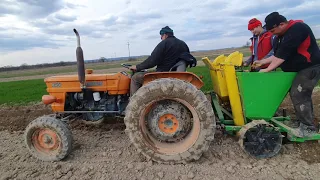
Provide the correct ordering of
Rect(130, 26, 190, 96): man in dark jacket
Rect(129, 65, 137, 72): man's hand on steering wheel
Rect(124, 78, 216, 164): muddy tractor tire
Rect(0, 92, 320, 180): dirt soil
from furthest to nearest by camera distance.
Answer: Rect(129, 65, 137, 72): man's hand on steering wheel
Rect(130, 26, 190, 96): man in dark jacket
Rect(124, 78, 216, 164): muddy tractor tire
Rect(0, 92, 320, 180): dirt soil

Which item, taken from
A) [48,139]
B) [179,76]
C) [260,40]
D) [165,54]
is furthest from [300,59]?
[48,139]

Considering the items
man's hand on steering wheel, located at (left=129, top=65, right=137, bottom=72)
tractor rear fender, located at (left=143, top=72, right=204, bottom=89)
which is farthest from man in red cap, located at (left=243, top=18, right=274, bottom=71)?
man's hand on steering wheel, located at (left=129, top=65, right=137, bottom=72)

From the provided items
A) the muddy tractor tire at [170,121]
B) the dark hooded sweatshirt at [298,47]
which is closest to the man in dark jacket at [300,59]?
the dark hooded sweatshirt at [298,47]

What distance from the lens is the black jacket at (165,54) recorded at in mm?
4129

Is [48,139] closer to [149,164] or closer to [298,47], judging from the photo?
[149,164]

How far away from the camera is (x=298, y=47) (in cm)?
365

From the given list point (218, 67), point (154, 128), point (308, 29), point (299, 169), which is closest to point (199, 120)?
point (154, 128)

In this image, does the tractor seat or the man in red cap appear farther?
the man in red cap

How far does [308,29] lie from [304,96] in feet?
3.08

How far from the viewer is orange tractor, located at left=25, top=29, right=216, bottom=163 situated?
3539 mm

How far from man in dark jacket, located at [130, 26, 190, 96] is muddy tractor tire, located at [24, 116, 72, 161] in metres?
1.23

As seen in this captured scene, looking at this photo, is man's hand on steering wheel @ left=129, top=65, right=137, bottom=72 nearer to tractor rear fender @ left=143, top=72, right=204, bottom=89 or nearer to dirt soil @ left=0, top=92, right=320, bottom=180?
tractor rear fender @ left=143, top=72, right=204, bottom=89

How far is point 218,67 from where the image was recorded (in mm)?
4078

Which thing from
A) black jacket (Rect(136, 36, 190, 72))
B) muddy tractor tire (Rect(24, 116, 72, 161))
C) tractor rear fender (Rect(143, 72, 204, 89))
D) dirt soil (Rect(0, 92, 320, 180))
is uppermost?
black jacket (Rect(136, 36, 190, 72))
